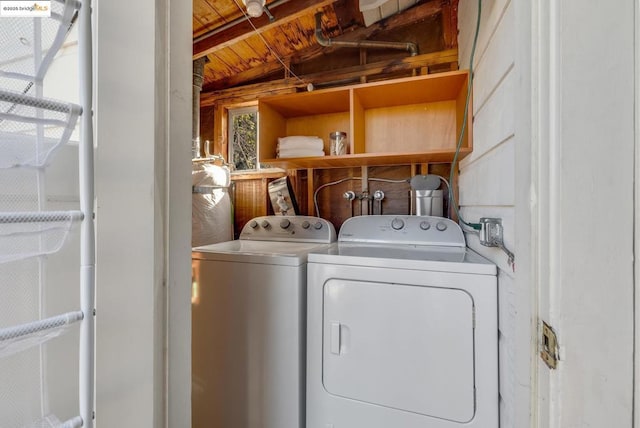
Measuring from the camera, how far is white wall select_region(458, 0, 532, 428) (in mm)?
615

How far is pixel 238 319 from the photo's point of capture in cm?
139

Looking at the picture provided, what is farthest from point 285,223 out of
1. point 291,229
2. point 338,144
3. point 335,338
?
point 335,338

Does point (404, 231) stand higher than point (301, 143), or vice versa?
point (301, 143)

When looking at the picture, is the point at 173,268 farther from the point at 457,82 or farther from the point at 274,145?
the point at 457,82

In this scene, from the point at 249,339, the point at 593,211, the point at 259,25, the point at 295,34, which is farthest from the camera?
the point at 295,34

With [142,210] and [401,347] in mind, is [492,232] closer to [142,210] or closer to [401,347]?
[401,347]

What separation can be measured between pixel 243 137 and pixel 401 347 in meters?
2.19

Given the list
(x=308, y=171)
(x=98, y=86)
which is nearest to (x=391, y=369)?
(x=98, y=86)

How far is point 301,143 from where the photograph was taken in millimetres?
1941

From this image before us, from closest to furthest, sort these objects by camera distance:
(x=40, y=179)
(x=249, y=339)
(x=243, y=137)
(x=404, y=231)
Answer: (x=40, y=179), (x=249, y=339), (x=404, y=231), (x=243, y=137)

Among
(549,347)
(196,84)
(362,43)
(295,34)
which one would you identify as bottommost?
(549,347)

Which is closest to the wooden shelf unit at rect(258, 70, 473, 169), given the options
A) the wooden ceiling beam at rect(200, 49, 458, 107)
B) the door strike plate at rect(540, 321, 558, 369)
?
the wooden ceiling beam at rect(200, 49, 458, 107)

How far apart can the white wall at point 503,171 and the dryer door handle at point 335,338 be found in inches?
24.8

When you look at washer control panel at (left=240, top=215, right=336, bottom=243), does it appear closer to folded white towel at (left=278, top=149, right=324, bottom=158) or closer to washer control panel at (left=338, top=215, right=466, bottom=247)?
washer control panel at (left=338, top=215, right=466, bottom=247)
